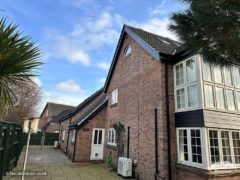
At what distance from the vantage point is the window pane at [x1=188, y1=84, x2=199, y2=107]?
6754 mm

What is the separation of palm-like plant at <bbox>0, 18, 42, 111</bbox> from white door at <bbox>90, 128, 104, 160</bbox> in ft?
31.8

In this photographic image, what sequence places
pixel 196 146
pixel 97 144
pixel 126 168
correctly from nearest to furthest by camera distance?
pixel 196 146, pixel 126 168, pixel 97 144

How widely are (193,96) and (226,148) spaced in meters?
2.27

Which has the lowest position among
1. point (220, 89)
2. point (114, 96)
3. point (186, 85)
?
point (220, 89)

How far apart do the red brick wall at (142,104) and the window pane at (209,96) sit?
4.97 ft

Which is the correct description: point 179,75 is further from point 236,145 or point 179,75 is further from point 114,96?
point 114,96

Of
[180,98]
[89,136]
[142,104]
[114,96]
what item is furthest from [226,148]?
[89,136]

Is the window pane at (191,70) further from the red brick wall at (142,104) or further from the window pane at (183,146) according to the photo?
the window pane at (183,146)

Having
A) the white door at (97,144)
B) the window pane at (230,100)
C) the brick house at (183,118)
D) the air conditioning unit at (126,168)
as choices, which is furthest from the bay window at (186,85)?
the white door at (97,144)

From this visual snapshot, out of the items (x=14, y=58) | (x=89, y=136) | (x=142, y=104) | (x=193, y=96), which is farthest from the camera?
(x=89, y=136)

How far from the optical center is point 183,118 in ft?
23.1

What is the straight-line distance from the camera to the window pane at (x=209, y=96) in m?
6.55

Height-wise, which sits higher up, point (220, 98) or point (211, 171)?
point (220, 98)

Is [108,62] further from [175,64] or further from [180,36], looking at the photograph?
[180,36]
